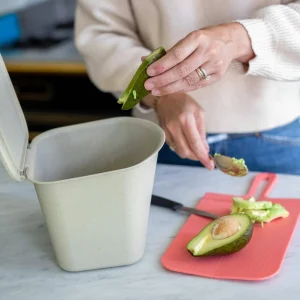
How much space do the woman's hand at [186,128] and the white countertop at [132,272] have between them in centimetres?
6

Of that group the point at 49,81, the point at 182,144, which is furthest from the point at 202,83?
the point at 49,81

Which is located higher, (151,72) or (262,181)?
(151,72)

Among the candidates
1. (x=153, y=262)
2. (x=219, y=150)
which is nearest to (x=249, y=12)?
(x=219, y=150)

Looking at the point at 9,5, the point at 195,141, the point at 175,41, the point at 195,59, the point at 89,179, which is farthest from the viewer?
the point at 9,5

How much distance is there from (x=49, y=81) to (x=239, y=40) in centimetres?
120

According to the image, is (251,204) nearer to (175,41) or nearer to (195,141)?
(195,141)

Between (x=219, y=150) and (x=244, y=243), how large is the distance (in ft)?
1.24

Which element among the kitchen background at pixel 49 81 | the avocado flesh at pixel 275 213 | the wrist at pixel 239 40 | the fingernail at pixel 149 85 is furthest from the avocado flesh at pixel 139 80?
the kitchen background at pixel 49 81

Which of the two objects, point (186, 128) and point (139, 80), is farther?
point (186, 128)

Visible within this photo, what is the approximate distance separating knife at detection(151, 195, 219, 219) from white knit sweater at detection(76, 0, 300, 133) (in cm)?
23

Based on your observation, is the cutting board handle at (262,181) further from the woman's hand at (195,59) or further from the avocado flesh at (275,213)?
the woman's hand at (195,59)

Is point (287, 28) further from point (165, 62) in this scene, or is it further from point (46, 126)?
point (46, 126)

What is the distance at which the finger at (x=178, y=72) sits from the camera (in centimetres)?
77

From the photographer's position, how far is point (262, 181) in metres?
0.94
